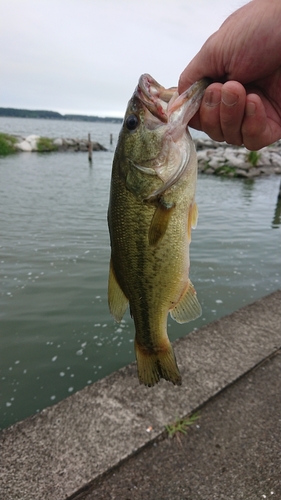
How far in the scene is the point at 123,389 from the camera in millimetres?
3633

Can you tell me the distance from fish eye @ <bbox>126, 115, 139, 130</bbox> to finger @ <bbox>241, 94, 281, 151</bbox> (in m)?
0.71

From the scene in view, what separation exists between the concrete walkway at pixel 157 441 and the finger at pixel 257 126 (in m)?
2.52

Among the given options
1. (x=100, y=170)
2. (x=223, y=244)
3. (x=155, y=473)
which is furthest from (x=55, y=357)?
(x=100, y=170)

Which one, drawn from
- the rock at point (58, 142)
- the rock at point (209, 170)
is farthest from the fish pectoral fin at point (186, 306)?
the rock at point (58, 142)

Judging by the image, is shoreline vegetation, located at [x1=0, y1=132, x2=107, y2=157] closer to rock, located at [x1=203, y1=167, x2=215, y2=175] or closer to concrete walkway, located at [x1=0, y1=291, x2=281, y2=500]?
rock, located at [x1=203, y1=167, x2=215, y2=175]

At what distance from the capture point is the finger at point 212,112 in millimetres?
2029

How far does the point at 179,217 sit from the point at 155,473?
7.20ft

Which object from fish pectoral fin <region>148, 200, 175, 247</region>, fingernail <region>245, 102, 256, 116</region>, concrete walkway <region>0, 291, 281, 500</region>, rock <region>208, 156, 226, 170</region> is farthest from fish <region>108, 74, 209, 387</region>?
rock <region>208, 156, 226, 170</region>

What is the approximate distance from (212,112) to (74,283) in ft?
20.2

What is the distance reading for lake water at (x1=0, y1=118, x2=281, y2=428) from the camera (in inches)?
199

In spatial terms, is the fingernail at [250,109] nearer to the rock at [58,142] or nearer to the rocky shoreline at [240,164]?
the rocky shoreline at [240,164]

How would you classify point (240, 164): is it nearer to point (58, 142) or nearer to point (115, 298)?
point (58, 142)

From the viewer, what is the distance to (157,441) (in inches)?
122

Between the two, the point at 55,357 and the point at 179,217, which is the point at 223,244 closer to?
the point at 55,357
